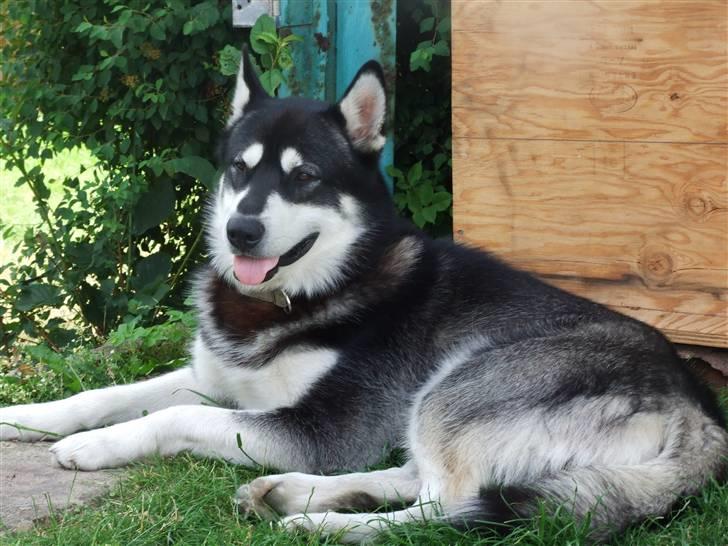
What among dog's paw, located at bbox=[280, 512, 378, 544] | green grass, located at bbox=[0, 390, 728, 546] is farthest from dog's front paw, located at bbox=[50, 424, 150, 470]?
dog's paw, located at bbox=[280, 512, 378, 544]

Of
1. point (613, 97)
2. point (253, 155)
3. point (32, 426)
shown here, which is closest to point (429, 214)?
point (613, 97)

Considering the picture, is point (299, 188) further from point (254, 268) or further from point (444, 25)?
point (444, 25)

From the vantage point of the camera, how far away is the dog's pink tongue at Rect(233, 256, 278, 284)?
11.4 feet

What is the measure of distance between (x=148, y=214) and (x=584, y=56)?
2.83 metres

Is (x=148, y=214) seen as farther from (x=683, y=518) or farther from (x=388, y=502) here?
(x=683, y=518)

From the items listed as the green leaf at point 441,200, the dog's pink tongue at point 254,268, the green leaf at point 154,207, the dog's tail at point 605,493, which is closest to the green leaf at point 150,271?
the green leaf at point 154,207

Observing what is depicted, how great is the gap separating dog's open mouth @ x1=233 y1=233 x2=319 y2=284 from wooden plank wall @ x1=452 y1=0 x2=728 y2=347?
1280mm

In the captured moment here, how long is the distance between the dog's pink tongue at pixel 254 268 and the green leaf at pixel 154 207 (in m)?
2.52

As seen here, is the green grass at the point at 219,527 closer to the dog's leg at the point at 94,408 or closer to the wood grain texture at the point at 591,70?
the dog's leg at the point at 94,408

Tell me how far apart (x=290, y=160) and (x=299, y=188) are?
10 cm

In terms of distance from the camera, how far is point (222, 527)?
288 cm

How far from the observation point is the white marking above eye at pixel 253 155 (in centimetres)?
350

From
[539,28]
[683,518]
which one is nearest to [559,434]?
[683,518]

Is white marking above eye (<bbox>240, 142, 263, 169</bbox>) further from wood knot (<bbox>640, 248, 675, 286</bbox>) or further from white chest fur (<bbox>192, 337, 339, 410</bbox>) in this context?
wood knot (<bbox>640, 248, 675, 286</bbox>)
